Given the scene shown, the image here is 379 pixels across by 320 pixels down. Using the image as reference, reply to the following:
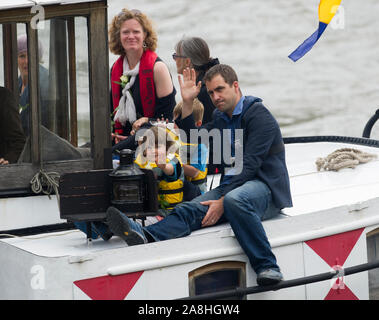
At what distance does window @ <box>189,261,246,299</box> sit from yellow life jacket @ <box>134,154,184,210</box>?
0.52 m

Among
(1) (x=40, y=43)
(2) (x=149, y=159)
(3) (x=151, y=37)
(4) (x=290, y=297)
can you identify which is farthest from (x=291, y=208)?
(1) (x=40, y=43)

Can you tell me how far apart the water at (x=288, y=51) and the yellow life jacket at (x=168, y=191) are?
10.7 meters

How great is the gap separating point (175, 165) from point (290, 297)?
3.29 feet

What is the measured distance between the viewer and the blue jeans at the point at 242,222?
4.55 metres

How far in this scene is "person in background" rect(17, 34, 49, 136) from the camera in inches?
186

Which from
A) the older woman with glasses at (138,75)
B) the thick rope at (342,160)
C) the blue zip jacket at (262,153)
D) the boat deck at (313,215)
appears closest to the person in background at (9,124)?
the boat deck at (313,215)

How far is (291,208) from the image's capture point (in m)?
5.12

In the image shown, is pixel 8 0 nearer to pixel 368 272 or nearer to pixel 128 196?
pixel 128 196

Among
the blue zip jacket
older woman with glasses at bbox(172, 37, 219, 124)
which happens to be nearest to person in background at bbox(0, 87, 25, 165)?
the blue zip jacket

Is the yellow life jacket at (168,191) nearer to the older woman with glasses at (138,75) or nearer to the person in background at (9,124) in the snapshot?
the older woman with glasses at (138,75)

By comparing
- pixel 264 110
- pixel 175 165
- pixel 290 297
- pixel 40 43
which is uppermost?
pixel 40 43

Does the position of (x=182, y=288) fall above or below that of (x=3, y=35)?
below

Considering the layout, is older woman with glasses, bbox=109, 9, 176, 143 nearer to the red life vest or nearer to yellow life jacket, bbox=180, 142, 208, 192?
the red life vest

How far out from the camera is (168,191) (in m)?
4.89
